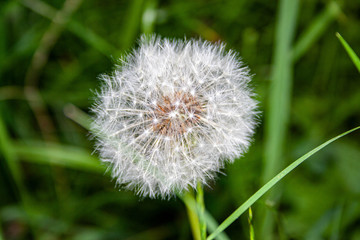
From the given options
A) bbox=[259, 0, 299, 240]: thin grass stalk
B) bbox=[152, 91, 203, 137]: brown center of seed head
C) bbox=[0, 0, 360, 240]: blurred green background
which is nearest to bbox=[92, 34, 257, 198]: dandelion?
bbox=[152, 91, 203, 137]: brown center of seed head

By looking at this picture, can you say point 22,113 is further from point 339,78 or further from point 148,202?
point 339,78

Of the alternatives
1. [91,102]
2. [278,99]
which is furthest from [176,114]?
[91,102]

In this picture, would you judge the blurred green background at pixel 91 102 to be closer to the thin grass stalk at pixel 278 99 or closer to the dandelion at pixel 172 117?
the thin grass stalk at pixel 278 99

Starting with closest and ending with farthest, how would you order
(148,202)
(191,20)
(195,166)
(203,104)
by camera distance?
(195,166) < (203,104) < (148,202) < (191,20)

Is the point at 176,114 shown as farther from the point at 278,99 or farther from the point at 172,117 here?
the point at 278,99

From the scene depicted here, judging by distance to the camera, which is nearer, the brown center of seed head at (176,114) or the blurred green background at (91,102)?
the brown center of seed head at (176,114)

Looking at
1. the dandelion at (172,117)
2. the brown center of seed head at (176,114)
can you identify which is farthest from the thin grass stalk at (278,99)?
the brown center of seed head at (176,114)

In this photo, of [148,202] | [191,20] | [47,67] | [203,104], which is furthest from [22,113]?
[203,104]

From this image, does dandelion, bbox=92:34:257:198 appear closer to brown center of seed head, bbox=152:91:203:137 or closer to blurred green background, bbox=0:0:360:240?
brown center of seed head, bbox=152:91:203:137
